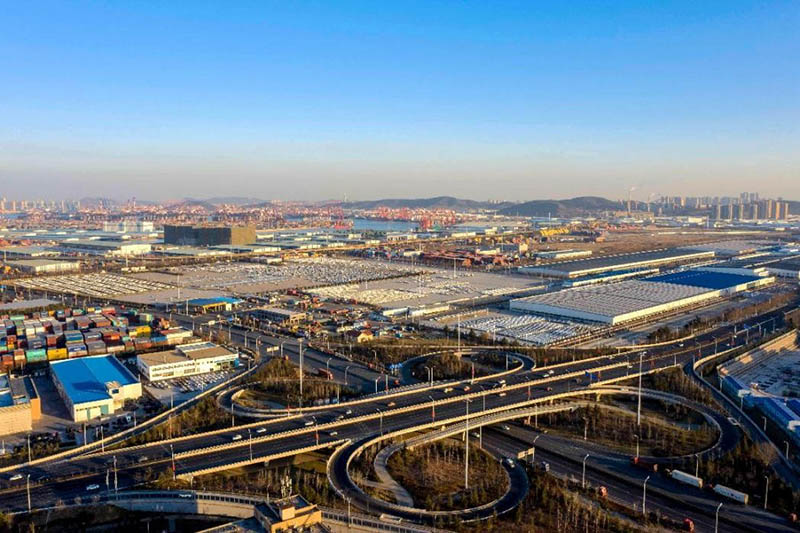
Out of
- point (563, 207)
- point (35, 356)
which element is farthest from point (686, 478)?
point (563, 207)

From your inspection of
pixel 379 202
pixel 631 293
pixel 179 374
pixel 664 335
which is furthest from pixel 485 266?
pixel 379 202

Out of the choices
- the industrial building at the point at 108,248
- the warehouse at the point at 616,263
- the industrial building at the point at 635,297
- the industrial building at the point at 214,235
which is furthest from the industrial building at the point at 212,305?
the industrial building at the point at 214,235

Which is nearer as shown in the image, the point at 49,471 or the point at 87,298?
the point at 49,471

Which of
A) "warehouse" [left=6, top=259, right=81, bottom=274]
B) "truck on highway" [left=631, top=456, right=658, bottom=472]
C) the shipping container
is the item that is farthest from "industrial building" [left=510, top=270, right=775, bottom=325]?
"warehouse" [left=6, top=259, right=81, bottom=274]

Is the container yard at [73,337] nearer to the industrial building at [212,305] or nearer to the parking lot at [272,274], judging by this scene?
the industrial building at [212,305]

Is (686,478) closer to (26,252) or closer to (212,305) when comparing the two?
(212,305)

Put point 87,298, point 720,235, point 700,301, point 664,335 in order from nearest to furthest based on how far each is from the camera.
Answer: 1. point 664,335
2. point 700,301
3. point 87,298
4. point 720,235

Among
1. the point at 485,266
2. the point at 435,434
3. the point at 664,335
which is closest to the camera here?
the point at 435,434

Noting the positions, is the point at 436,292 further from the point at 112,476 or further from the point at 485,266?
the point at 112,476
